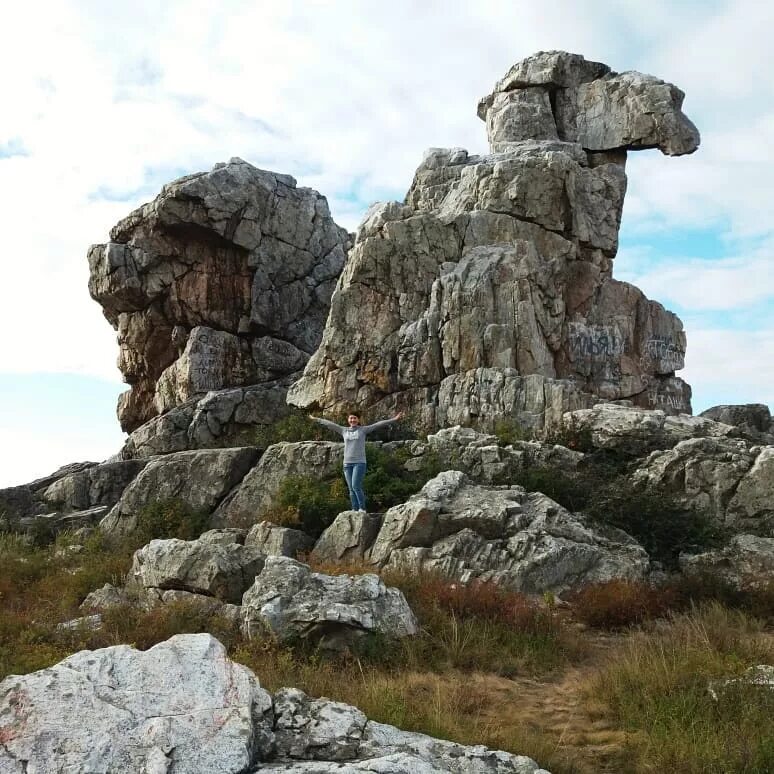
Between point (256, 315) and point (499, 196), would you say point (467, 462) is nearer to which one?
point (499, 196)

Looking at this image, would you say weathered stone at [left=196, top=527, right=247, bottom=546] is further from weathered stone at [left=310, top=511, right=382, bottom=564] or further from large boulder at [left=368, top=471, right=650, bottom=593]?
large boulder at [left=368, top=471, right=650, bottom=593]

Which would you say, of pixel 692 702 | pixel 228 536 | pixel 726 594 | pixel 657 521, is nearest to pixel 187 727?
pixel 692 702

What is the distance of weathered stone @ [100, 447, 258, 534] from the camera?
1786 centimetres

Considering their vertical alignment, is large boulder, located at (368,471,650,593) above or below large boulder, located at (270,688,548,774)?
above

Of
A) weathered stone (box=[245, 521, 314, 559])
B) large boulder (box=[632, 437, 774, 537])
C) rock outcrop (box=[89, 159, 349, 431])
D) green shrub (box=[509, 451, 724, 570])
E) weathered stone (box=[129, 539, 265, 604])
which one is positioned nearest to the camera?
weathered stone (box=[129, 539, 265, 604])

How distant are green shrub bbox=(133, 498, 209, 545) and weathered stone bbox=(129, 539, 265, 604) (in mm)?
4496

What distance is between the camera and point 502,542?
41.5 ft

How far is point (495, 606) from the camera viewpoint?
9805 mm

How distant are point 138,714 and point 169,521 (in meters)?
12.8

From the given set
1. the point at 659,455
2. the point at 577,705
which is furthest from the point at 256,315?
the point at 577,705

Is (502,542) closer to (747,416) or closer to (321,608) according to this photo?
(321,608)

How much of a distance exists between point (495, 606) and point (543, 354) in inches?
607

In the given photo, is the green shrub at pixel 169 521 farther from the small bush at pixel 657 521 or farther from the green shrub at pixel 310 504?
the small bush at pixel 657 521

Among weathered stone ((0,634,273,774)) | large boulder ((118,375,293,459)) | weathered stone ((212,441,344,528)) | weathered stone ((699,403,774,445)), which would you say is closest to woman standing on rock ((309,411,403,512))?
weathered stone ((212,441,344,528))
